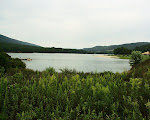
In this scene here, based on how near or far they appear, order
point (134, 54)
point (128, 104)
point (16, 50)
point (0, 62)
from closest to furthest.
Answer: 1. point (128, 104)
2. point (0, 62)
3. point (134, 54)
4. point (16, 50)

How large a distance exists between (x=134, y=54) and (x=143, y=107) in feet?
82.0

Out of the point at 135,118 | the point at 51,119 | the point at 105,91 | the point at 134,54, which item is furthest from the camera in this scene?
the point at 134,54

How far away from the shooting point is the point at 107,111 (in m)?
4.48

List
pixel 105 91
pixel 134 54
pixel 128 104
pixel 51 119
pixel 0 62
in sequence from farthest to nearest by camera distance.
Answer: pixel 134 54 < pixel 0 62 < pixel 105 91 < pixel 128 104 < pixel 51 119

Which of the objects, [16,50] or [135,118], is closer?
[135,118]

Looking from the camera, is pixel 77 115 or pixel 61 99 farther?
pixel 61 99

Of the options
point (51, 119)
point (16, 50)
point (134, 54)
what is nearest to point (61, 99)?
point (51, 119)

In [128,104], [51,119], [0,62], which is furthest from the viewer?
[0,62]

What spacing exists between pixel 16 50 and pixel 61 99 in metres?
197

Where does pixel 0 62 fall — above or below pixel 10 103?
above

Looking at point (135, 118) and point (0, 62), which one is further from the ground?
point (0, 62)

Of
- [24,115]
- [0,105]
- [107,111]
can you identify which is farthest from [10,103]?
[107,111]

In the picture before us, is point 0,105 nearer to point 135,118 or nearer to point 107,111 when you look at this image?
point 107,111

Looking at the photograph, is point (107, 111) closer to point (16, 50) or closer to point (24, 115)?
point (24, 115)
